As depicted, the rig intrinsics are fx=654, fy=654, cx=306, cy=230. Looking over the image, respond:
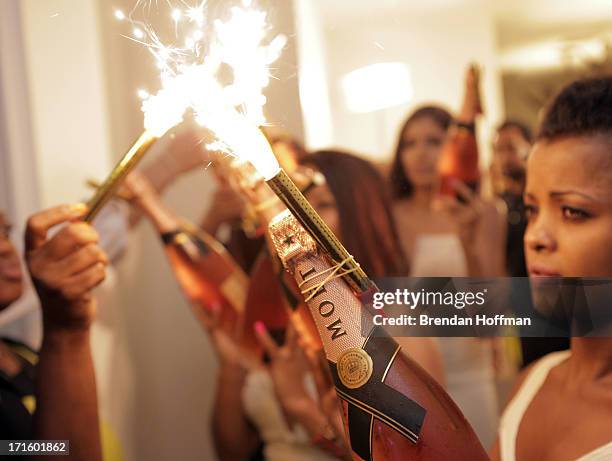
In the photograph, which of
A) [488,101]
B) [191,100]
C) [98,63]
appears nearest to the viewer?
[191,100]

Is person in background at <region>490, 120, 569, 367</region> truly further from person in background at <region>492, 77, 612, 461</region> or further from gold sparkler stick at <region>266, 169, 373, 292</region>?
gold sparkler stick at <region>266, 169, 373, 292</region>

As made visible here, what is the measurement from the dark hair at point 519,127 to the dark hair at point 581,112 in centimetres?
15

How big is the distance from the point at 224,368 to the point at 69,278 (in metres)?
0.38

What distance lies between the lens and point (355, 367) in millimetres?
400

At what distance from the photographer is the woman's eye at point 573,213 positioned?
440mm

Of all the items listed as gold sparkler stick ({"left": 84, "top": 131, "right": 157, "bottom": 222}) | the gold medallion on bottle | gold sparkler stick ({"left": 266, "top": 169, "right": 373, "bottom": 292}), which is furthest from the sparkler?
the gold medallion on bottle

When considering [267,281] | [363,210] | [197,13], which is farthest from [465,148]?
[197,13]

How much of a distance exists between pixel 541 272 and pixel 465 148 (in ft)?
1.09

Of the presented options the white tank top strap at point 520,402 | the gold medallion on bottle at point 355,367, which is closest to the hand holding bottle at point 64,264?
the gold medallion on bottle at point 355,367

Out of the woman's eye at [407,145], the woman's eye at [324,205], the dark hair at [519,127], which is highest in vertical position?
the dark hair at [519,127]

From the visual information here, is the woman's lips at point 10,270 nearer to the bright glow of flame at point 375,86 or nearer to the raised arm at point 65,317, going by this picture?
the raised arm at point 65,317

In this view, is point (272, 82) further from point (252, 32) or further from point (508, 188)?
point (508, 188)

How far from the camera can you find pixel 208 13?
494 mm

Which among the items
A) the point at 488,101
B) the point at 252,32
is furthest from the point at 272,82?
the point at 488,101
